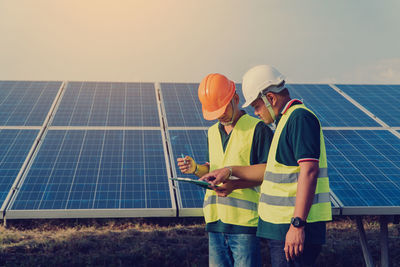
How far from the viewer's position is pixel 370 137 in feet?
27.7

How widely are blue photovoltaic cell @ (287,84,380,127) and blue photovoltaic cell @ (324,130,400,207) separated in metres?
0.42

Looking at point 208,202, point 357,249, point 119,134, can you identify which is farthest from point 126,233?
point 208,202

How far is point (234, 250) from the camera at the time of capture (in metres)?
3.86

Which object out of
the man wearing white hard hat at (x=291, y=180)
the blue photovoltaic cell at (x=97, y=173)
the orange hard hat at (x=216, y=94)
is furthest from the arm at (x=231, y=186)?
the blue photovoltaic cell at (x=97, y=173)

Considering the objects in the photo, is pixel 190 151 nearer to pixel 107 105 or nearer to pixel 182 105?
pixel 182 105

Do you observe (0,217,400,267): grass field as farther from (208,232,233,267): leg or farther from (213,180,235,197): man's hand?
(213,180,235,197): man's hand

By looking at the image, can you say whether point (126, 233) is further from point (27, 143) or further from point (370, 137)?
point (370, 137)

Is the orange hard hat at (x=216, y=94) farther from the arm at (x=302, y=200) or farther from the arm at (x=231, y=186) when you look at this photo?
the arm at (x=302, y=200)

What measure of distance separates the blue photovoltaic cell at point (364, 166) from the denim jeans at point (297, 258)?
3193mm

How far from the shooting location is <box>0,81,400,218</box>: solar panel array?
6.09 meters

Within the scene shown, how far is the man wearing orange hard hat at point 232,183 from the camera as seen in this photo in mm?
3828

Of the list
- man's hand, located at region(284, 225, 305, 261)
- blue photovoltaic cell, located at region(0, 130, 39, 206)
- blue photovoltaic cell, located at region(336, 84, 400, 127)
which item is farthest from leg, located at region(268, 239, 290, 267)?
blue photovoltaic cell, located at region(336, 84, 400, 127)

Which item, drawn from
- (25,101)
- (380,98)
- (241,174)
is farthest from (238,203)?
(380,98)

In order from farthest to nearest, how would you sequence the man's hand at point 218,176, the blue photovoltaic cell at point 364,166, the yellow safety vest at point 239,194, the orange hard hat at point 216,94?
the blue photovoltaic cell at point 364,166 → the orange hard hat at point 216,94 → the yellow safety vest at point 239,194 → the man's hand at point 218,176
